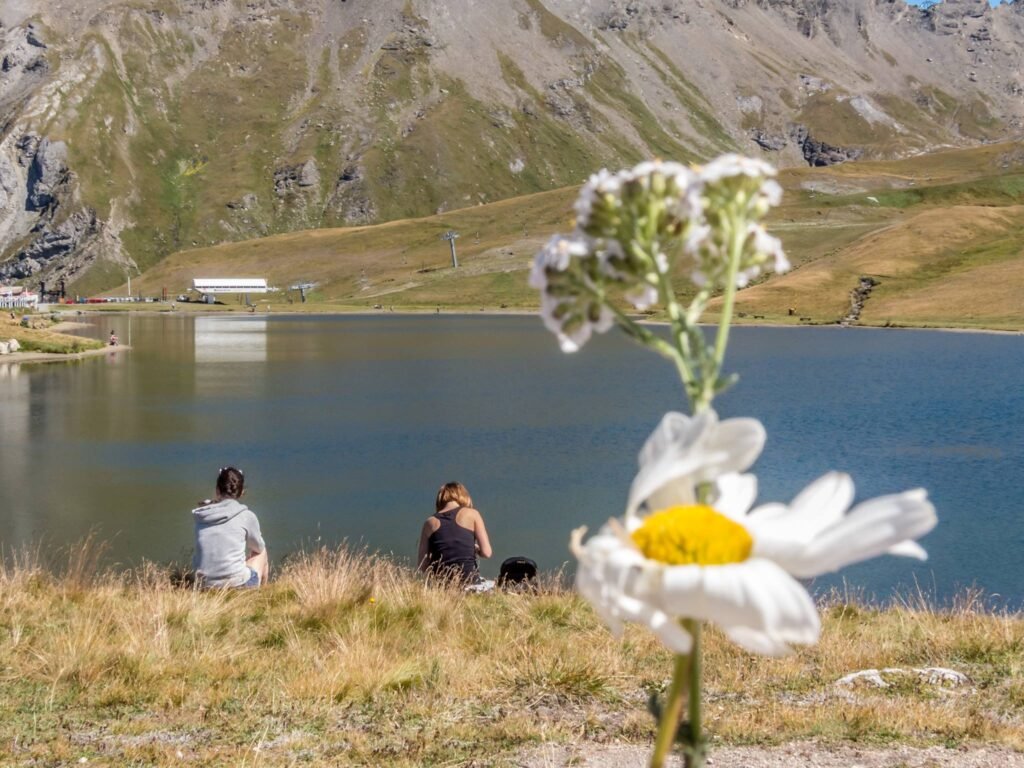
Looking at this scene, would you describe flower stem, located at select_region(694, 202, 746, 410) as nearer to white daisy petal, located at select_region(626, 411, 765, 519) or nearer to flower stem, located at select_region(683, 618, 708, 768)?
white daisy petal, located at select_region(626, 411, 765, 519)

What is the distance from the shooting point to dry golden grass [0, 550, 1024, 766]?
25.0 ft

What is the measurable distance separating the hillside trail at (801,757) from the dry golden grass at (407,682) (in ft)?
0.54

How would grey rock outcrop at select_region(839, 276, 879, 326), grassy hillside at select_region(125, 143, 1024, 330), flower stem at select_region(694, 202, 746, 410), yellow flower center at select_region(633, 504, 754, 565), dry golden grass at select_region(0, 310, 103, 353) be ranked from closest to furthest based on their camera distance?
yellow flower center at select_region(633, 504, 754, 565) < flower stem at select_region(694, 202, 746, 410) < dry golden grass at select_region(0, 310, 103, 353) < grey rock outcrop at select_region(839, 276, 879, 326) < grassy hillside at select_region(125, 143, 1024, 330)

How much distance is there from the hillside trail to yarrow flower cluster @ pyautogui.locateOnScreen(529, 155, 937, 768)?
5.26m

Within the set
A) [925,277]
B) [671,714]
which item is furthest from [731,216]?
[925,277]

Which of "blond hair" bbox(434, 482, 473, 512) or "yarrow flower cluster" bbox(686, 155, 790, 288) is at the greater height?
"yarrow flower cluster" bbox(686, 155, 790, 288)

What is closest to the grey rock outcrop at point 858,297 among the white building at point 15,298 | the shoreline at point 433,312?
the shoreline at point 433,312

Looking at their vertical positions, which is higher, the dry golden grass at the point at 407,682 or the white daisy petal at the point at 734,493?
the white daisy petal at the point at 734,493

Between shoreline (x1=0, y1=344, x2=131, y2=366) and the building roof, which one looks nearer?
shoreline (x1=0, y1=344, x2=131, y2=366)

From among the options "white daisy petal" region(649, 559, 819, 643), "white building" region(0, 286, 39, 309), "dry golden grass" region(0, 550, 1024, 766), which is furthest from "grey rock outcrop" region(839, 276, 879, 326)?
"white building" region(0, 286, 39, 309)

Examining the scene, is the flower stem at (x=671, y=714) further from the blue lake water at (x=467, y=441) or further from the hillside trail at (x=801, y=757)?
the blue lake water at (x=467, y=441)


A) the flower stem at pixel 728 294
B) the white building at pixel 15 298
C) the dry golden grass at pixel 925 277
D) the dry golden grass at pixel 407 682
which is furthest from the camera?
the white building at pixel 15 298

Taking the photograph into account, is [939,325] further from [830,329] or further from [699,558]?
[699,558]

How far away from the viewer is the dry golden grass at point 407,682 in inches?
301
